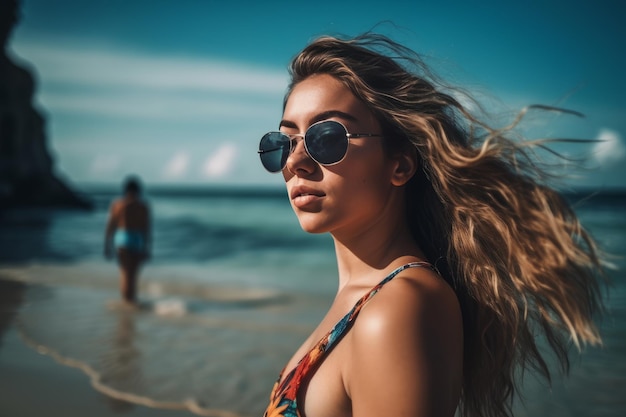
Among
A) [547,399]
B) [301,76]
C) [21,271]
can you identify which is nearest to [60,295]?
[21,271]

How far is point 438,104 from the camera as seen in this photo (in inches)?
73.5

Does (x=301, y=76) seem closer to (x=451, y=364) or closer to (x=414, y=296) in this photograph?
(x=414, y=296)

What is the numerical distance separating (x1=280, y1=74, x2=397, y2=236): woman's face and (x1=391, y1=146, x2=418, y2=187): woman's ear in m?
0.02

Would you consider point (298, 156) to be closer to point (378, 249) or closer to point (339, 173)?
point (339, 173)

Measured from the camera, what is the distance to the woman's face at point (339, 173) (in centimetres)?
175

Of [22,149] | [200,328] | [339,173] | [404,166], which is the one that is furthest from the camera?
[22,149]

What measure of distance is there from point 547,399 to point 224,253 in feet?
56.3

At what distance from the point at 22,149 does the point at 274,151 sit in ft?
140

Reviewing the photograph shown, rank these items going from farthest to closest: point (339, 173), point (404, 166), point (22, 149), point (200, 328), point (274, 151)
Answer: point (22, 149) → point (200, 328) → point (274, 151) → point (404, 166) → point (339, 173)

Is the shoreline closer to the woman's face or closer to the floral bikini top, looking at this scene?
the floral bikini top

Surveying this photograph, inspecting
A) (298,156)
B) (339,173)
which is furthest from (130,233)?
(339,173)

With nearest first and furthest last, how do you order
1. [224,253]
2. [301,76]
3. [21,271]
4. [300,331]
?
[301,76] < [300,331] < [21,271] < [224,253]

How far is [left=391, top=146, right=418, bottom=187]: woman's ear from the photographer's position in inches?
72.3

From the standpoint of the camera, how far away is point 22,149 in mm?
39656
